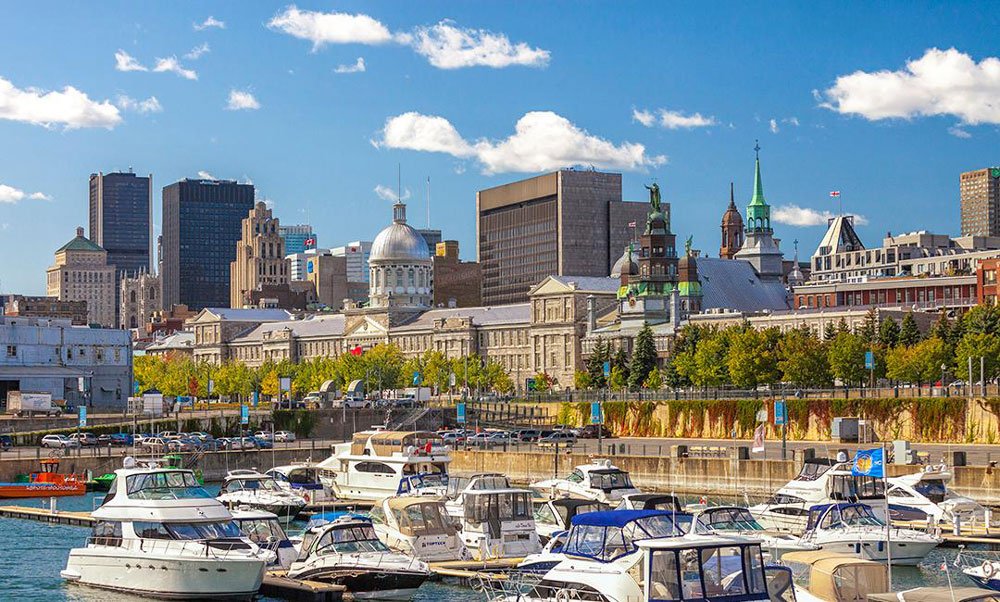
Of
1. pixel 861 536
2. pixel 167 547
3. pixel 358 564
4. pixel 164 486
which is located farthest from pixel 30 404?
pixel 861 536

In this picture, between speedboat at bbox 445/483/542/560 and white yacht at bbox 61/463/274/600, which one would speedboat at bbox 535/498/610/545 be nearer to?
speedboat at bbox 445/483/542/560

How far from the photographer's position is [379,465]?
292 feet

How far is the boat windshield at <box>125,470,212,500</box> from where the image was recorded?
57406mm

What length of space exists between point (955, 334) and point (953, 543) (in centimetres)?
7211

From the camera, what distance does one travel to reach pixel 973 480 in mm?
80188

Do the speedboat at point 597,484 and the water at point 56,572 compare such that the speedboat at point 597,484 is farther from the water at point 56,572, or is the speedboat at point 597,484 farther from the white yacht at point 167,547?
the white yacht at point 167,547

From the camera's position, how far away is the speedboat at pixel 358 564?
53.8m

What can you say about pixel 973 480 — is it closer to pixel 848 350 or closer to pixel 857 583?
pixel 857 583

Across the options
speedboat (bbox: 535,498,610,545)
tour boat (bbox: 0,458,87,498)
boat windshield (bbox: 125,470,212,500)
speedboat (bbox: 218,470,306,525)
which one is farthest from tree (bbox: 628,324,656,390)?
boat windshield (bbox: 125,470,212,500)

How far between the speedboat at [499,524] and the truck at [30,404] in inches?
3341

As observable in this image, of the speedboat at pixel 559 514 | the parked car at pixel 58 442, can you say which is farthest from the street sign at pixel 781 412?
the parked car at pixel 58 442

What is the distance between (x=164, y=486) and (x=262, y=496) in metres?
20.7

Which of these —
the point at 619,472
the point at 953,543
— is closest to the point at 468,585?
the point at 953,543

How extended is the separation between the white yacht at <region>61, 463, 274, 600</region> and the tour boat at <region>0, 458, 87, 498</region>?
36.1 m
